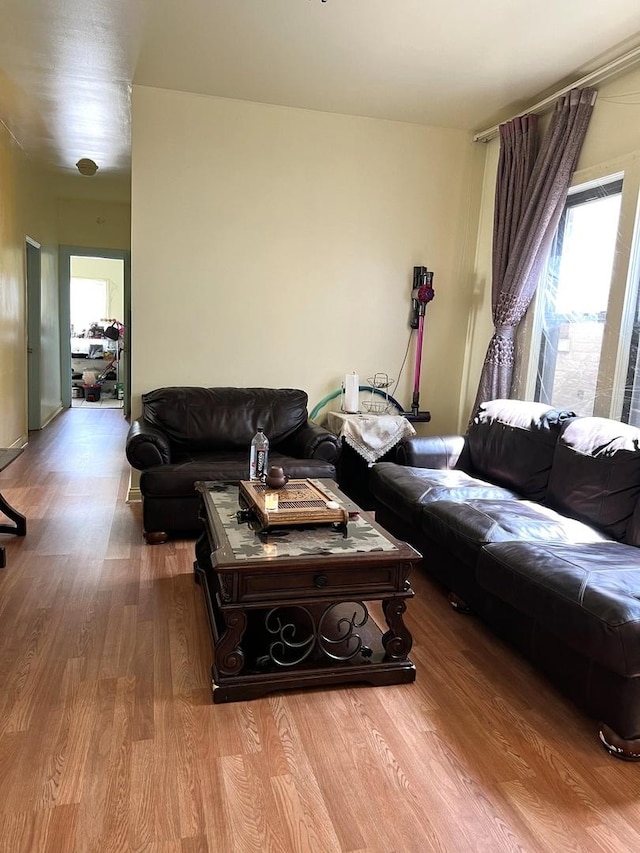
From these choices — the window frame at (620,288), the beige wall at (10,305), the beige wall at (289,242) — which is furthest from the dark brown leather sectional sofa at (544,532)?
the beige wall at (10,305)

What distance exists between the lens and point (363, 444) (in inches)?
164

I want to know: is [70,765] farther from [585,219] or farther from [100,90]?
[100,90]

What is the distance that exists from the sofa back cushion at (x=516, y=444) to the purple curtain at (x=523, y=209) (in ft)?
1.77

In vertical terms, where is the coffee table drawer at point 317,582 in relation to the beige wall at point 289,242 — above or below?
below

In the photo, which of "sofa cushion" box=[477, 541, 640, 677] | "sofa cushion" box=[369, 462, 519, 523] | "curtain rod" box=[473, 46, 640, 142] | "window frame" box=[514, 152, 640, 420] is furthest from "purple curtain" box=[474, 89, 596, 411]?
"sofa cushion" box=[477, 541, 640, 677]

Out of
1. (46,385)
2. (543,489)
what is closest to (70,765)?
(543,489)

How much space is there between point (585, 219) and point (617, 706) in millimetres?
2863

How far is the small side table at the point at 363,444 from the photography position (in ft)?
13.6

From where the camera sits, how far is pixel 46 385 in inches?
286

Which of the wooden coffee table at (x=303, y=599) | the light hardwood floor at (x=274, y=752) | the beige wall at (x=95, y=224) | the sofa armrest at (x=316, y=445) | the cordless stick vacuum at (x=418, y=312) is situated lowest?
the light hardwood floor at (x=274, y=752)

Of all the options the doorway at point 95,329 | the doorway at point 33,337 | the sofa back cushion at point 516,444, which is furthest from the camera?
the doorway at point 95,329

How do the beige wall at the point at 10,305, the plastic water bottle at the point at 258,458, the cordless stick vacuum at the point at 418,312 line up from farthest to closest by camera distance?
the beige wall at the point at 10,305
the cordless stick vacuum at the point at 418,312
the plastic water bottle at the point at 258,458

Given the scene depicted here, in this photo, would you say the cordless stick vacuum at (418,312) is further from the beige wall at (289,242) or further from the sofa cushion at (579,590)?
the sofa cushion at (579,590)

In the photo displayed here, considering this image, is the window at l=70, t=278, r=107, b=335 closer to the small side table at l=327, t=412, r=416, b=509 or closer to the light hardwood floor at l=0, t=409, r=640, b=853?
the small side table at l=327, t=412, r=416, b=509
